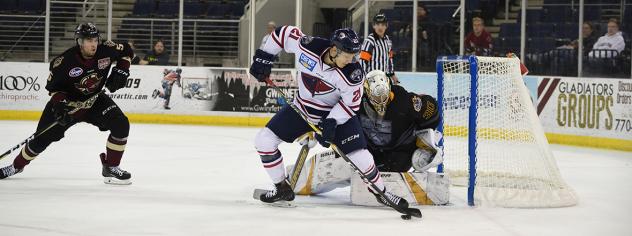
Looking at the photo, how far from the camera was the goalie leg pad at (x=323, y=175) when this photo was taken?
5723 mm

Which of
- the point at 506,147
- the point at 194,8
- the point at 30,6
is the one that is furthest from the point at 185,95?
the point at 506,147

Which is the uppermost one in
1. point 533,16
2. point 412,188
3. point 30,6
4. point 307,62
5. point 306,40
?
point 30,6

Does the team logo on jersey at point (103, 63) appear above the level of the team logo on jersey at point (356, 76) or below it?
above

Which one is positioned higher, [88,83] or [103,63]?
[103,63]

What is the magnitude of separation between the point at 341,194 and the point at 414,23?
582 centimetres

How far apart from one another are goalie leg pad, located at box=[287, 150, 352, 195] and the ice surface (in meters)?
0.10

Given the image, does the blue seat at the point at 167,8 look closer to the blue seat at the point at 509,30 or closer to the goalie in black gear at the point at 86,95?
the blue seat at the point at 509,30

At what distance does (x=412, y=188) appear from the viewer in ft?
18.2

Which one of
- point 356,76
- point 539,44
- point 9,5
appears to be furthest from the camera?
point 9,5

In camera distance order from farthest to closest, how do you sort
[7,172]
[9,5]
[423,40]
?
[9,5], [423,40], [7,172]

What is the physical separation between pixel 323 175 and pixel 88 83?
1.71m

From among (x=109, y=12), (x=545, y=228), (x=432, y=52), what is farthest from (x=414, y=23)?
(x=545, y=228)

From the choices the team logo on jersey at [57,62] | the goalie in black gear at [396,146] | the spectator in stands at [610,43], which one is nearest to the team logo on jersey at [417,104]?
the goalie in black gear at [396,146]

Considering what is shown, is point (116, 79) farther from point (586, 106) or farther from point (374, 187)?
point (586, 106)
